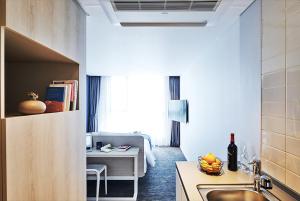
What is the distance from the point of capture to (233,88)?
2385 millimetres

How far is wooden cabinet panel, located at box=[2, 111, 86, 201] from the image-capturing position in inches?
37.2

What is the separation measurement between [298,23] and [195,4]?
781 mm

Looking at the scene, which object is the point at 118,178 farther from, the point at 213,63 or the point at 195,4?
the point at 195,4

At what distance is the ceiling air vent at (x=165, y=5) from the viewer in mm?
1747

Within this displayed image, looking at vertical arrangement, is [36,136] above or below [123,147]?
above

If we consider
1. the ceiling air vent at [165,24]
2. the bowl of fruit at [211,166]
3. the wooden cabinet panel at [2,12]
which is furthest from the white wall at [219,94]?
the wooden cabinet panel at [2,12]

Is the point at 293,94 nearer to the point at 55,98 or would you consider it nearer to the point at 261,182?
the point at 261,182

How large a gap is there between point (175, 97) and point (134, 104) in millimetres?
1361

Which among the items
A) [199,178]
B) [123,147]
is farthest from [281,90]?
[123,147]

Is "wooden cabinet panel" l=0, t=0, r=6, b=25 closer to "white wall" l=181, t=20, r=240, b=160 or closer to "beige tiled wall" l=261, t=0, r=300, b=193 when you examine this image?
"beige tiled wall" l=261, t=0, r=300, b=193

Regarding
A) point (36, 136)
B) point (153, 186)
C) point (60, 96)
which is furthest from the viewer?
point (153, 186)

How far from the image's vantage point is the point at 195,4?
1774 mm

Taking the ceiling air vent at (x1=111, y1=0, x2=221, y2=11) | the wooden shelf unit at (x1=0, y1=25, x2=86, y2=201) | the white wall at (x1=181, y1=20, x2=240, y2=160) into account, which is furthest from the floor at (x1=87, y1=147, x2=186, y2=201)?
the ceiling air vent at (x1=111, y1=0, x2=221, y2=11)

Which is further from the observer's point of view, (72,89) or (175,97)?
(175,97)
